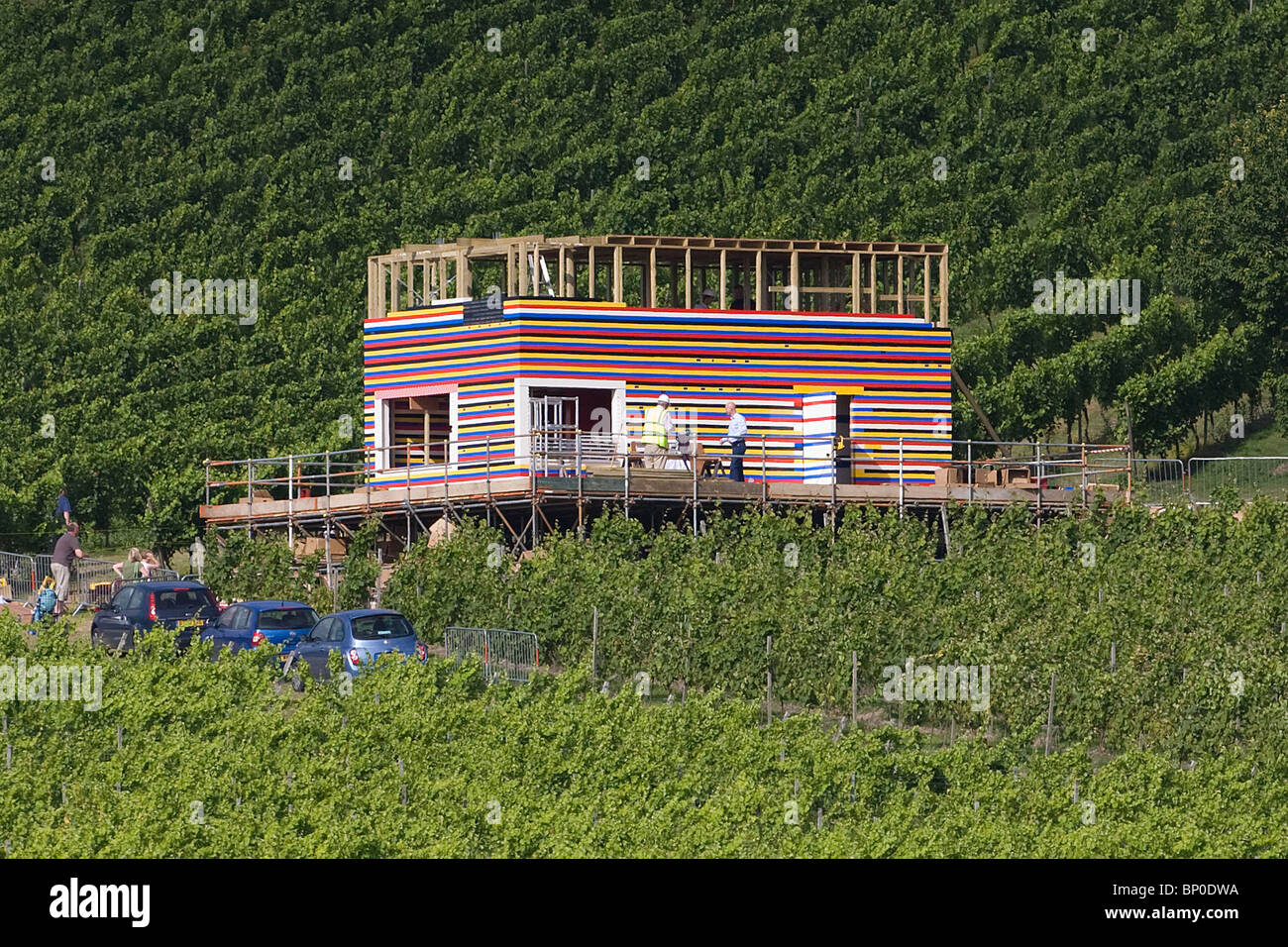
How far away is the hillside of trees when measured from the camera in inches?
2393

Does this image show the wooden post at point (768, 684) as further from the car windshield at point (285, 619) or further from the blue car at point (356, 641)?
the car windshield at point (285, 619)

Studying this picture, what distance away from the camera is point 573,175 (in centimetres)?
7925

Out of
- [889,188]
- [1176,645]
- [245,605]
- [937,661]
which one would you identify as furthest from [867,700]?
[889,188]

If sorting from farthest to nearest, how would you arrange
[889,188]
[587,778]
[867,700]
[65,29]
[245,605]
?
[65,29]
[889,188]
[245,605]
[867,700]
[587,778]

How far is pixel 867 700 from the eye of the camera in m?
32.6

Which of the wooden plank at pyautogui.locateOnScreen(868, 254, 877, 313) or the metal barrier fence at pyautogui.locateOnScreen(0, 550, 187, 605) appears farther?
the wooden plank at pyautogui.locateOnScreen(868, 254, 877, 313)

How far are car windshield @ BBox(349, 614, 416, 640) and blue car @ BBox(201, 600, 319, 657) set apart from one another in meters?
1.91

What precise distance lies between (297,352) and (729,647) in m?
35.9

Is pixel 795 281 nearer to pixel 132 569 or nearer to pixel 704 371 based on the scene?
pixel 704 371

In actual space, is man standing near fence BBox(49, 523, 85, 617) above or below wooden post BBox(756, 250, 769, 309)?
below

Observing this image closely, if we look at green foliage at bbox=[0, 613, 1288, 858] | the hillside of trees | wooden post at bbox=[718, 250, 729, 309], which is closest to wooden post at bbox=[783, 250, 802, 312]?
wooden post at bbox=[718, 250, 729, 309]

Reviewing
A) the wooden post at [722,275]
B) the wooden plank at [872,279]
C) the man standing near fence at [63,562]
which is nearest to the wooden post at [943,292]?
the wooden plank at [872,279]

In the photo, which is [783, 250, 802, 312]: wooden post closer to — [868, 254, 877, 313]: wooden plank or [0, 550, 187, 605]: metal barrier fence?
[868, 254, 877, 313]: wooden plank

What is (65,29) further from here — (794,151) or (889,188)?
(889,188)
